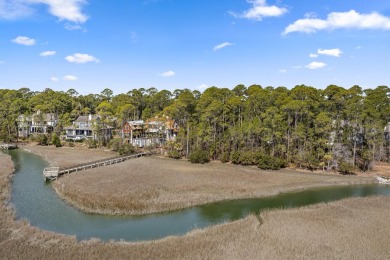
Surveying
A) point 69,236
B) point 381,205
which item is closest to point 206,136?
point 381,205

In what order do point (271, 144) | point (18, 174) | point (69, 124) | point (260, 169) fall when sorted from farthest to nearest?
point (69, 124) → point (271, 144) → point (260, 169) → point (18, 174)

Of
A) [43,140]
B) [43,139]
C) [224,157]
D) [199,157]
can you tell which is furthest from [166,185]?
[43,140]

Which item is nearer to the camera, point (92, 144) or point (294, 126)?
point (294, 126)

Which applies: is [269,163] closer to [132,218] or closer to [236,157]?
[236,157]

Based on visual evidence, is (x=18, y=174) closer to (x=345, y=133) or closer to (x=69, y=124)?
(x=69, y=124)

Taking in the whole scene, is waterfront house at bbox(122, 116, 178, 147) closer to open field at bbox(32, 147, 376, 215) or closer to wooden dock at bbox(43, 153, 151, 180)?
wooden dock at bbox(43, 153, 151, 180)

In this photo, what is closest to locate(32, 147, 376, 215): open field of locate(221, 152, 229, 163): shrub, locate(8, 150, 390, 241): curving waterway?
locate(8, 150, 390, 241): curving waterway
